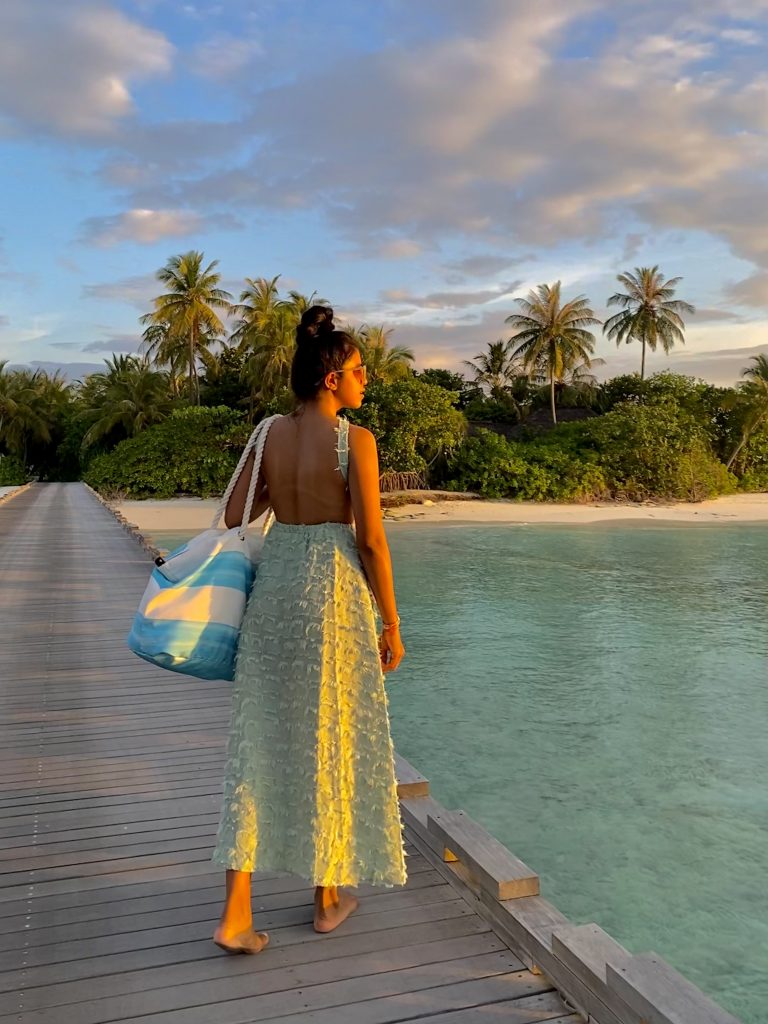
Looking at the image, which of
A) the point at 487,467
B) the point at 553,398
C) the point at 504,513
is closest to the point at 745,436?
the point at 553,398

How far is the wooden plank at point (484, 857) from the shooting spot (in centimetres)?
233

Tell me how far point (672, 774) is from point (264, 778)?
4.37 metres

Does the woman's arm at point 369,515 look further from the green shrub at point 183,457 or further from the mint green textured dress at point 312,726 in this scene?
the green shrub at point 183,457

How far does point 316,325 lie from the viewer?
2143 mm

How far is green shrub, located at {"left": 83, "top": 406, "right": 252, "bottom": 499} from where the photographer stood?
28.6 metres

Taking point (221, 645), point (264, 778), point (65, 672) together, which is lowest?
point (65, 672)

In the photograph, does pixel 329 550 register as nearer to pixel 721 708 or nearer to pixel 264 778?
pixel 264 778

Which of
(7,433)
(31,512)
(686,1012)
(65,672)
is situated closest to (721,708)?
(65,672)

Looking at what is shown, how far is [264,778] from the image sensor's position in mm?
2160

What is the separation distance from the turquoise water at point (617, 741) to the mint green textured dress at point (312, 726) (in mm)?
2166

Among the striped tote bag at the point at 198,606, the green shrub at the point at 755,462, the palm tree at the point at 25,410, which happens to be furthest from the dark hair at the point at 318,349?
the palm tree at the point at 25,410

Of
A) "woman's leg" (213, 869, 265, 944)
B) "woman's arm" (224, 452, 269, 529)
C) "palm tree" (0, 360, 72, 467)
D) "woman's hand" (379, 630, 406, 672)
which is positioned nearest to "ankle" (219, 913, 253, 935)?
"woman's leg" (213, 869, 265, 944)

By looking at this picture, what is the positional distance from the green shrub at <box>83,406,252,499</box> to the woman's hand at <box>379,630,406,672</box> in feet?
86.9

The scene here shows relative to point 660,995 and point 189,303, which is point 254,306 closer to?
point 189,303
